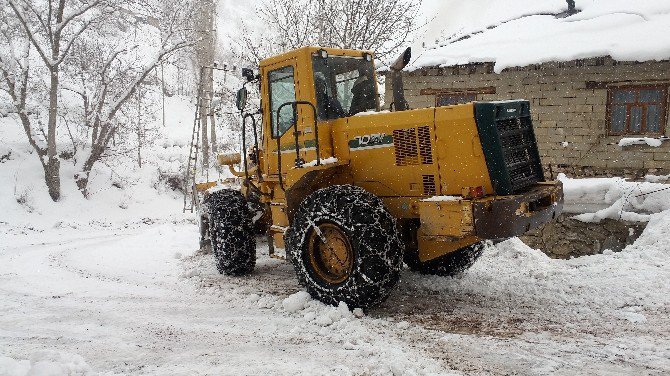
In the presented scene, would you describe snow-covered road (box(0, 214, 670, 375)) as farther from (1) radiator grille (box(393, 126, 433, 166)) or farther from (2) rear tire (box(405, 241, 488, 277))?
(1) radiator grille (box(393, 126, 433, 166))

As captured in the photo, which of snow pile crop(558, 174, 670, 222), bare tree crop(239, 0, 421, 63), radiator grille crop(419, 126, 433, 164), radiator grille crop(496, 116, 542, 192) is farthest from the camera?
bare tree crop(239, 0, 421, 63)

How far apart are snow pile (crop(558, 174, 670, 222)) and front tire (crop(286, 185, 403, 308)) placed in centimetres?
587

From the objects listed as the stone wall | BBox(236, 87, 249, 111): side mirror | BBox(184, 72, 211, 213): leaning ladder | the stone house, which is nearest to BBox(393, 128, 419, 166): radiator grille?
BBox(236, 87, 249, 111): side mirror

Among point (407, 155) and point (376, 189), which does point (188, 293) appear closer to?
point (376, 189)

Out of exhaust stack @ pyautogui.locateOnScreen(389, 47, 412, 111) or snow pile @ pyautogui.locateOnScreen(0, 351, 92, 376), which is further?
exhaust stack @ pyautogui.locateOnScreen(389, 47, 412, 111)

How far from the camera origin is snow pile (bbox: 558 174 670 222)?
8141mm

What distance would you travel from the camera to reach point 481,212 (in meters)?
4.12

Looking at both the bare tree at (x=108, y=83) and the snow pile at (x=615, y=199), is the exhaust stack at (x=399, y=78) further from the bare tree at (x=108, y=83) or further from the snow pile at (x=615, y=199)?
the bare tree at (x=108, y=83)

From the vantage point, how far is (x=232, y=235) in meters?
6.11

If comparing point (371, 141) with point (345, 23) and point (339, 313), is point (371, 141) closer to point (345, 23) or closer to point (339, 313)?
point (339, 313)

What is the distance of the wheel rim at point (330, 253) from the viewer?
4676mm

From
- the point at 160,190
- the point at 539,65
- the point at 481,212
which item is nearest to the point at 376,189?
the point at 481,212

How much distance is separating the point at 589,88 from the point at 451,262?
7.47m

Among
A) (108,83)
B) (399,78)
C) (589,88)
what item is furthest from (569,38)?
(108,83)
